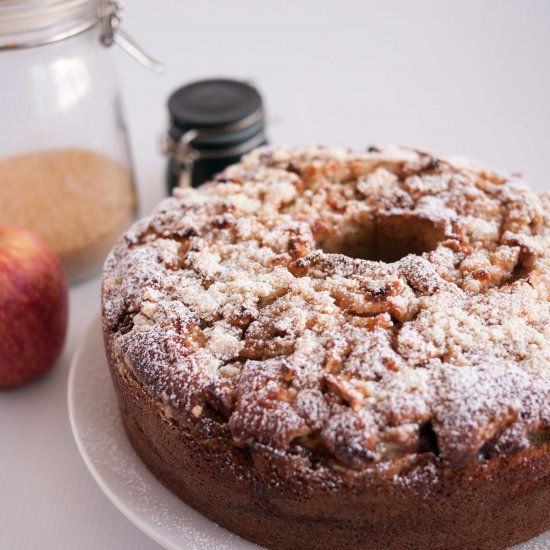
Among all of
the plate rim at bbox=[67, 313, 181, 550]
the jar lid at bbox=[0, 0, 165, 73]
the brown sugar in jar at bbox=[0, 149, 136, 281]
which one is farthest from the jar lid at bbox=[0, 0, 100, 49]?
the plate rim at bbox=[67, 313, 181, 550]

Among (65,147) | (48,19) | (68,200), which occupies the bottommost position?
(68,200)

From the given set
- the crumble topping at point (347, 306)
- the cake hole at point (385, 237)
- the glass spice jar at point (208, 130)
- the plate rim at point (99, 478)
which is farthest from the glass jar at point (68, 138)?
the cake hole at point (385, 237)

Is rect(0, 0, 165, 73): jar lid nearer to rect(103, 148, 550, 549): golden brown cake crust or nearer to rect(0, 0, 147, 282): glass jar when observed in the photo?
rect(0, 0, 147, 282): glass jar

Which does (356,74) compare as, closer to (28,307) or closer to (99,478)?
(28,307)

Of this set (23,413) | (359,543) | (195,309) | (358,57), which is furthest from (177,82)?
(359,543)

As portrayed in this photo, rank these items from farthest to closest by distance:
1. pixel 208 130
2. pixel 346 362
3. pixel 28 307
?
1. pixel 208 130
2. pixel 28 307
3. pixel 346 362

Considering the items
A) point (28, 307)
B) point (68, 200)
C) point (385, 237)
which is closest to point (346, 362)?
point (385, 237)
